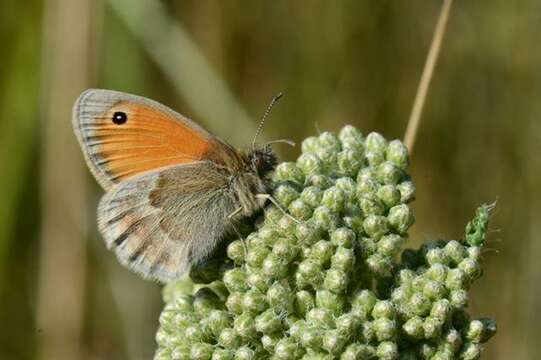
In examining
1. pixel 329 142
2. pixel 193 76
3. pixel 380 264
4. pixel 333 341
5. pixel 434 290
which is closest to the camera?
pixel 333 341

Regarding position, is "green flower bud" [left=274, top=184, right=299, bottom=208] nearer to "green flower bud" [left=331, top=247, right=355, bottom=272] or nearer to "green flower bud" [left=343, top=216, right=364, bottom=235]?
"green flower bud" [left=343, top=216, right=364, bottom=235]

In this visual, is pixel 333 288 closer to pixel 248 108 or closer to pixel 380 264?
pixel 380 264

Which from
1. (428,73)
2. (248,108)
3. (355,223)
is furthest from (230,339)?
(248,108)

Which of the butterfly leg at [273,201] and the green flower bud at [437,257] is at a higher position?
the butterfly leg at [273,201]

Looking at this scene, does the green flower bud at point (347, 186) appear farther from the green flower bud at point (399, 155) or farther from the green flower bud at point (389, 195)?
the green flower bud at point (399, 155)

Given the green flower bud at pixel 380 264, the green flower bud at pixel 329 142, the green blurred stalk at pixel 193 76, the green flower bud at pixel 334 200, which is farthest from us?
the green blurred stalk at pixel 193 76

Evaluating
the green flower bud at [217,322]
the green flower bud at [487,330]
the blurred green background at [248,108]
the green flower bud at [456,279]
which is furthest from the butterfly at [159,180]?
the blurred green background at [248,108]

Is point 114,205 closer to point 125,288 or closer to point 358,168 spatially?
point 358,168
